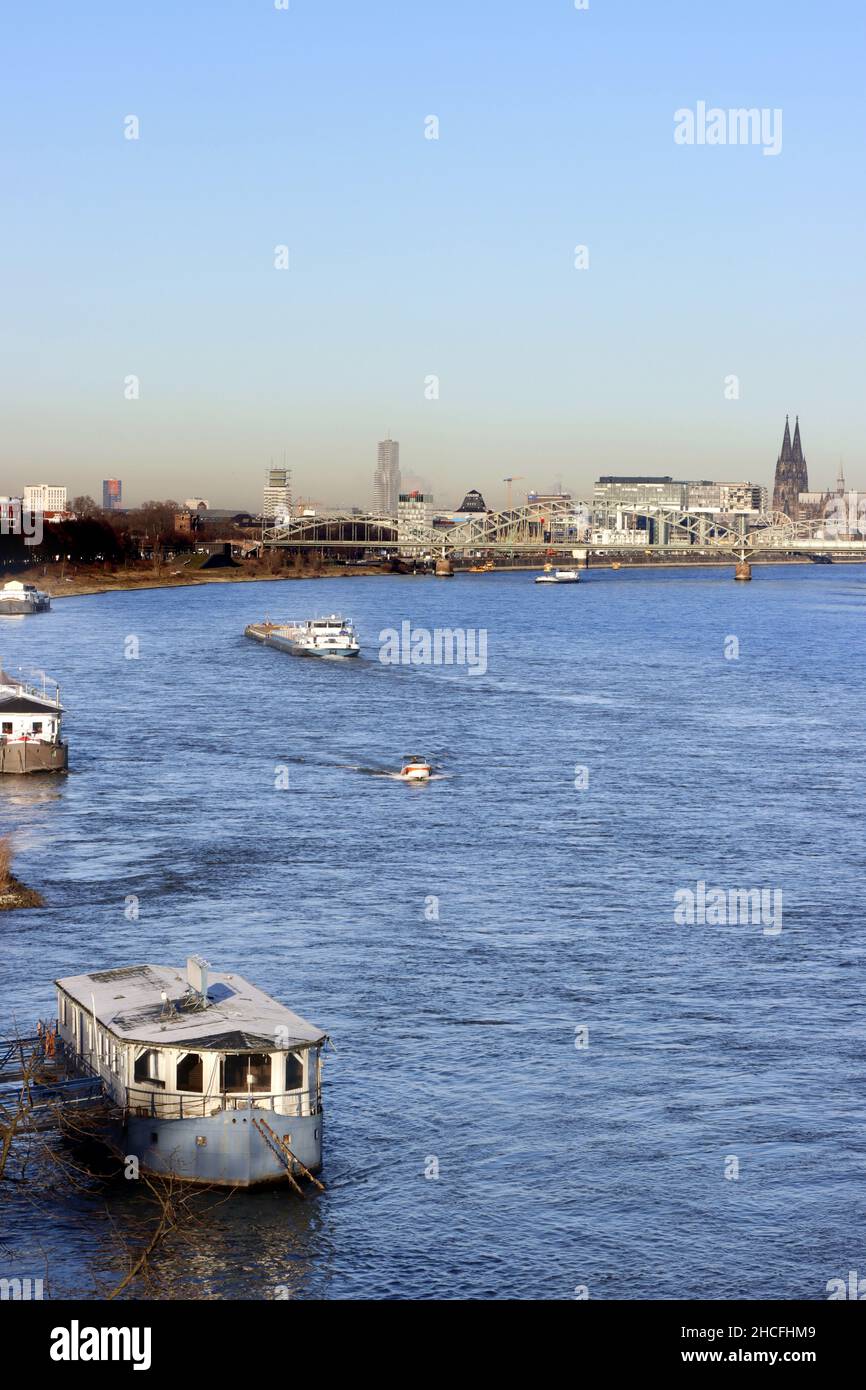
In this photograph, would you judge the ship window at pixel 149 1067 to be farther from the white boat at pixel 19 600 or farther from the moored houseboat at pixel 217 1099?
the white boat at pixel 19 600

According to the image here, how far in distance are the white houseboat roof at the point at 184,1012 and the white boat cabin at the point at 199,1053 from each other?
1 cm

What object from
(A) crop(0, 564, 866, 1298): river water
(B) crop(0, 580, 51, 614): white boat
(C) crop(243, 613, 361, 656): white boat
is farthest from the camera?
(B) crop(0, 580, 51, 614): white boat

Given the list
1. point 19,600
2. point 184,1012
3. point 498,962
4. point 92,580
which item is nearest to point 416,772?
point 498,962

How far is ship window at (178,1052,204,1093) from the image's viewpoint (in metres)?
24.1

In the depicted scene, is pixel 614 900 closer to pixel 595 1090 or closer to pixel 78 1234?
pixel 595 1090

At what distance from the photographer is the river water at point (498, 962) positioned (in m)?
22.8

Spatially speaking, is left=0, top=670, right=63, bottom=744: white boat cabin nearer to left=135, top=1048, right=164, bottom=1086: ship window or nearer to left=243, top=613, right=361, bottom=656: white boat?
left=135, top=1048, right=164, bottom=1086: ship window

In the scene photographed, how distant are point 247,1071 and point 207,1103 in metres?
0.68

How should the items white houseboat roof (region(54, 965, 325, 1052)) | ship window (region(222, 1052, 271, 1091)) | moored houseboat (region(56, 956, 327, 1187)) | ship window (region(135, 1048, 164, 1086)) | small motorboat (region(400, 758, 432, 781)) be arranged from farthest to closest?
small motorboat (region(400, 758, 432, 781)) → white houseboat roof (region(54, 965, 325, 1052)) → ship window (region(135, 1048, 164, 1086)) → ship window (region(222, 1052, 271, 1091)) → moored houseboat (region(56, 956, 327, 1187))

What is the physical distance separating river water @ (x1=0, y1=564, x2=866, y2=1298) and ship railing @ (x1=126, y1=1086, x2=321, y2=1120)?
1114 mm

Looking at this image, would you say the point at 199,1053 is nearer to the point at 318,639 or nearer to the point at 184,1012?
the point at 184,1012

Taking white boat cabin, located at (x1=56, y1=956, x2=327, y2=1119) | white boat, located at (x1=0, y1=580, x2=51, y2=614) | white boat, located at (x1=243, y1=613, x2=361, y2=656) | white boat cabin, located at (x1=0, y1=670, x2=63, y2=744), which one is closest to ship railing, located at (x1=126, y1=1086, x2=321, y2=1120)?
white boat cabin, located at (x1=56, y1=956, x2=327, y2=1119)

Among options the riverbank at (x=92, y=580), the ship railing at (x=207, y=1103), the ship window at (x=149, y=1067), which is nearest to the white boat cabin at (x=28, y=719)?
the ship window at (x=149, y=1067)

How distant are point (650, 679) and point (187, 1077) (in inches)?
2815
